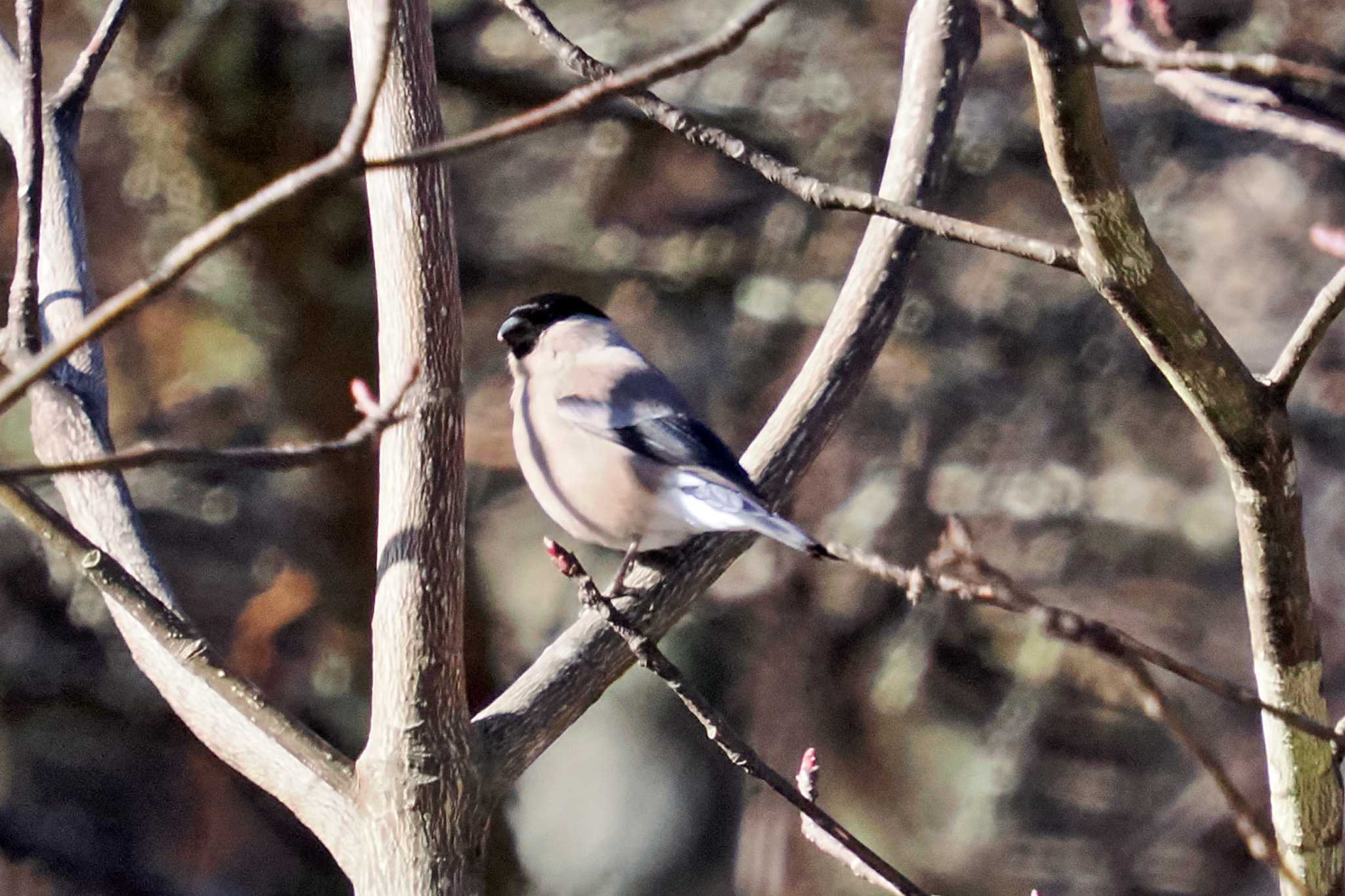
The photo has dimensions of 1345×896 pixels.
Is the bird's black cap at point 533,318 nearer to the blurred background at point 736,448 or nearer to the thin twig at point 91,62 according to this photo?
the blurred background at point 736,448

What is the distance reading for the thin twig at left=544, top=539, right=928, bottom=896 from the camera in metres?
1.40

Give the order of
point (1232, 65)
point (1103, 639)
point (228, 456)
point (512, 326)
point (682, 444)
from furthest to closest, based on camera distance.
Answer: point (512, 326) → point (682, 444) → point (228, 456) → point (1232, 65) → point (1103, 639)

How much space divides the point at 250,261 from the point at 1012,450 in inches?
88.1

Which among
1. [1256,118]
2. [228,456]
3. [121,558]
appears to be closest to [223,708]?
[121,558]

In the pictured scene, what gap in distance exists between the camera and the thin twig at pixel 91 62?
92.4 inches

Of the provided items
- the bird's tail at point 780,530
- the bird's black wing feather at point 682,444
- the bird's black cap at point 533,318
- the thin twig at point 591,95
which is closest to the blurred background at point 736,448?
the bird's black cap at point 533,318

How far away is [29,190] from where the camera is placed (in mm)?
2139

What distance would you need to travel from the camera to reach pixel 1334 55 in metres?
3.75

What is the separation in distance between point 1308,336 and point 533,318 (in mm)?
2053

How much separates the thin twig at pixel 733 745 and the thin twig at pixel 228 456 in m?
0.38

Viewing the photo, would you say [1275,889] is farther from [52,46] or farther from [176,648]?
[52,46]

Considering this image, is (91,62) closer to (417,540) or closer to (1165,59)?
(417,540)

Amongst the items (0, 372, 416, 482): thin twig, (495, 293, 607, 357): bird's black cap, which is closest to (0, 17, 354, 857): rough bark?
(0, 372, 416, 482): thin twig

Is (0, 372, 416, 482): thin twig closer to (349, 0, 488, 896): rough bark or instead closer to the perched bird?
A: (349, 0, 488, 896): rough bark
